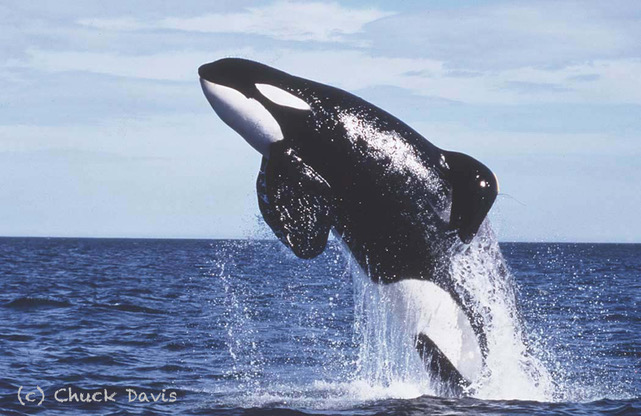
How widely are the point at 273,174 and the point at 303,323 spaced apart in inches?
589

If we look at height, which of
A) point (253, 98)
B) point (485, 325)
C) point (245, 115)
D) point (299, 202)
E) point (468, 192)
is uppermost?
point (253, 98)

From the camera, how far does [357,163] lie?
11.5 m

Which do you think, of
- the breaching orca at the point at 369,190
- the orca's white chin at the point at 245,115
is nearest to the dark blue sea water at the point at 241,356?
the breaching orca at the point at 369,190

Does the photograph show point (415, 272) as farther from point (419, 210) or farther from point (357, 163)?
point (357, 163)

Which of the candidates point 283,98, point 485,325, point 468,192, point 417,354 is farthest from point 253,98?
point 485,325

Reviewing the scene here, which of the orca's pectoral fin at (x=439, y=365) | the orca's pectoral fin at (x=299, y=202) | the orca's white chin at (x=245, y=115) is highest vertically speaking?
the orca's white chin at (x=245, y=115)

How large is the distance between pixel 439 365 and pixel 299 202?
2.83 metres

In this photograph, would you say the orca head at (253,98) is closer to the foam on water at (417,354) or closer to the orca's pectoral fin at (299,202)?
the orca's pectoral fin at (299,202)

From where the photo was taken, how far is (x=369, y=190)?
11.5 meters

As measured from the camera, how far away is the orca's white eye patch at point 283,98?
11594 mm

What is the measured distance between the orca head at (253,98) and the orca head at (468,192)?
197 cm

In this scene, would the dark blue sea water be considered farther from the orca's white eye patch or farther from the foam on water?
the orca's white eye patch

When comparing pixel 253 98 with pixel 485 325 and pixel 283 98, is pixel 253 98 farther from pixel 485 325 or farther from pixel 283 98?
pixel 485 325

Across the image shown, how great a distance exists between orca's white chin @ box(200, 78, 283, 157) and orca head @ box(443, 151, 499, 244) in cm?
222
